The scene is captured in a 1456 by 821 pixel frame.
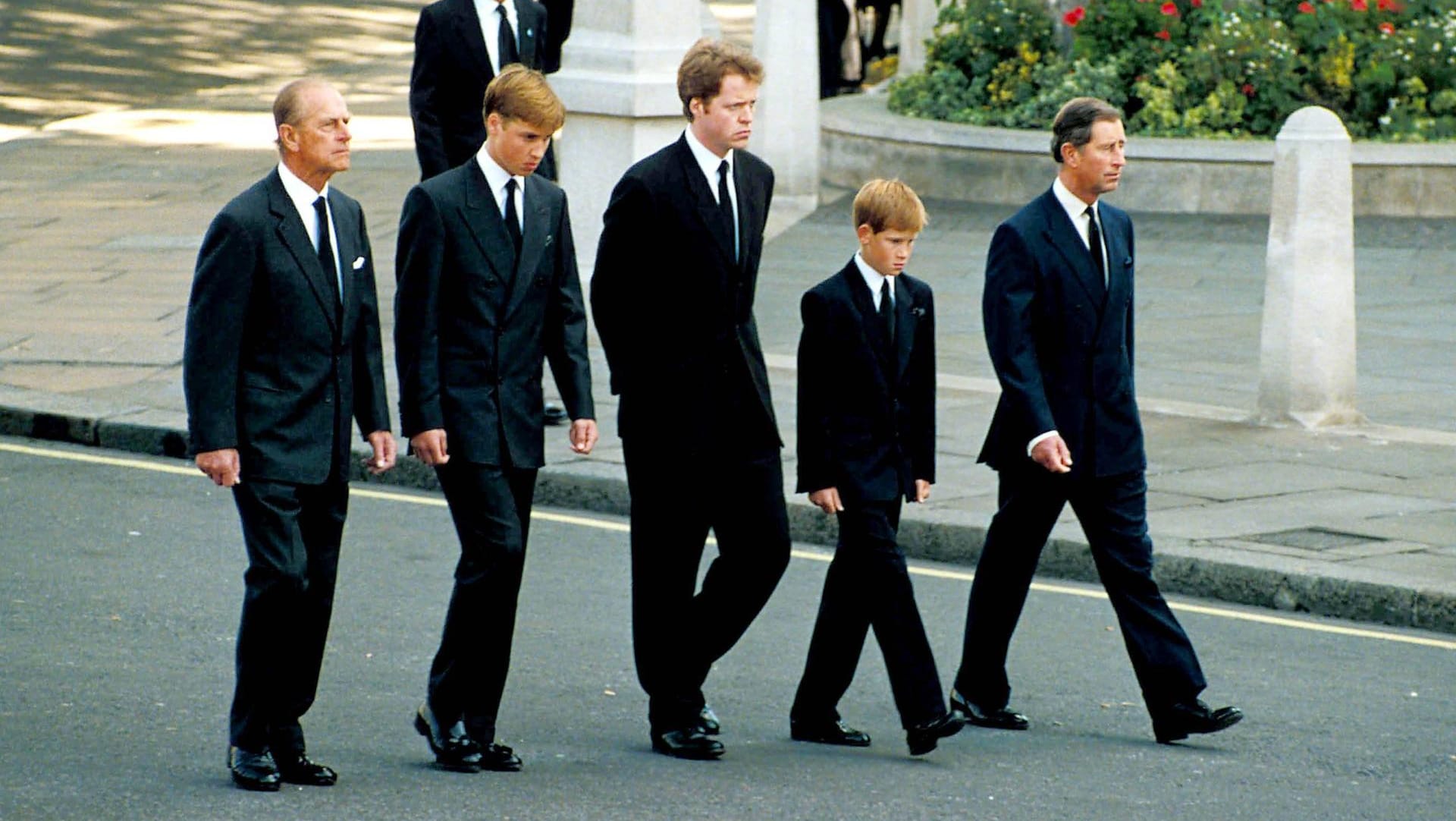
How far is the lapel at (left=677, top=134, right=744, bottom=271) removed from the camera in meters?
6.14

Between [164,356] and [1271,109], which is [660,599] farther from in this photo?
[1271,109]

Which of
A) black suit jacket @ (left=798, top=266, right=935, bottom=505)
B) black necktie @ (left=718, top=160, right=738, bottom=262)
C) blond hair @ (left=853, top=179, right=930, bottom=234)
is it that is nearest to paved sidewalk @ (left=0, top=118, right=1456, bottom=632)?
black suit jacket @ (left=798, top=266, right=935, bottom=505)

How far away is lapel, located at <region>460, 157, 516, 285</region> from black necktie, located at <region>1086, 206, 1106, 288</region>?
4.86ft

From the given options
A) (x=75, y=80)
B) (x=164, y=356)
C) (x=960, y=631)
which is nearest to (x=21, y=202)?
(x=164, y=356)

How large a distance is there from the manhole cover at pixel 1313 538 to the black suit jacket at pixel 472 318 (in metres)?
3.20

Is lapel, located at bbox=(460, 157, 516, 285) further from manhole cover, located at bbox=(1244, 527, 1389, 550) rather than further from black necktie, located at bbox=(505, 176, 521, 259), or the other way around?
manhole cover, located at bbox=(1244, 527, 1389, 550)

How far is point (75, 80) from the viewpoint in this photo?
22.5 meters

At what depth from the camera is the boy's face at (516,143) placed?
19.4ft

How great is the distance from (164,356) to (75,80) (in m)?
11.4

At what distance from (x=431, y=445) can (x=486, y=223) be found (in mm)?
547

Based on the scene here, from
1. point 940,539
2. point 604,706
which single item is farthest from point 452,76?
point 604,706

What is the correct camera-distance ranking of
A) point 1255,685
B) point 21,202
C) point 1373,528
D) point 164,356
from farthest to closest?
point 21,202
point 164,356
point 1373,528
point 1255,685

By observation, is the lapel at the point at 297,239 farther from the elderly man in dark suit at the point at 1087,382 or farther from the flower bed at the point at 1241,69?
the flower bed at the point at 1241,69

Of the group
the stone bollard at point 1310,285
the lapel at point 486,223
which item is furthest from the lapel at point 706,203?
the stone bollard at point 1310,285
